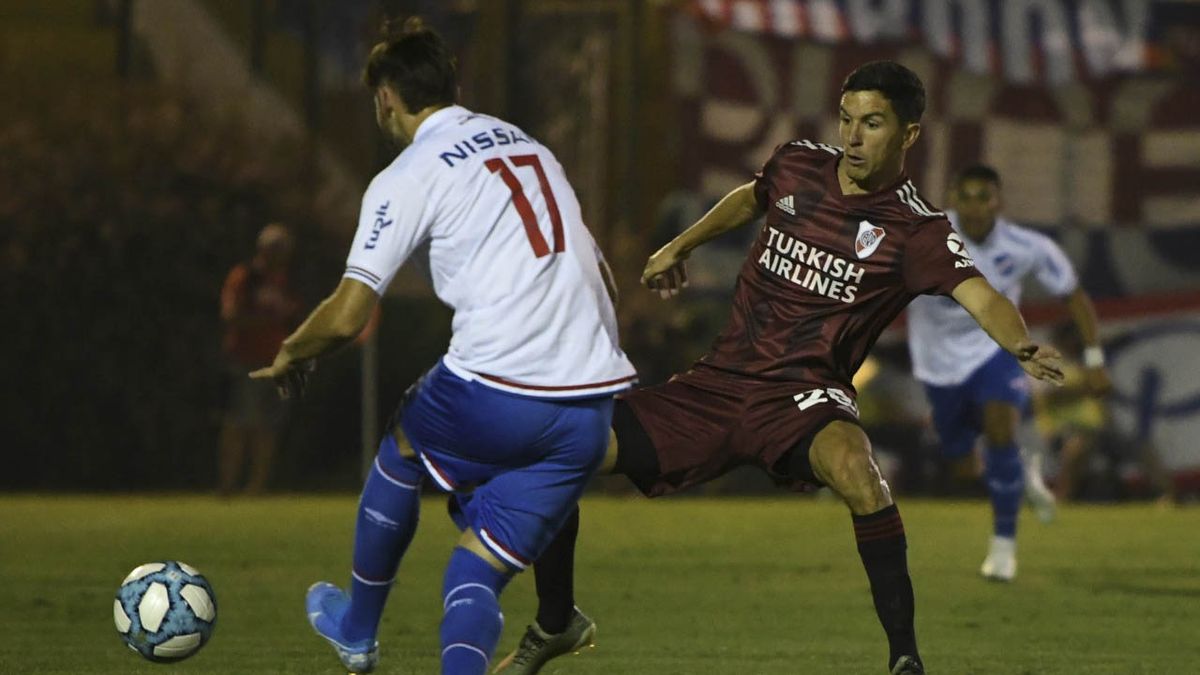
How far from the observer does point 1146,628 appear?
9641 millimetres

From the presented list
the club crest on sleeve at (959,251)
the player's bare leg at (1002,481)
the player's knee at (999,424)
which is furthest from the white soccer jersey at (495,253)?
the player's knee at (999,424)

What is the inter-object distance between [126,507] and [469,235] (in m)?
10.7

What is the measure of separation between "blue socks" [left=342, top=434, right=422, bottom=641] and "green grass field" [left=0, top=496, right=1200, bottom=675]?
3.77 feet

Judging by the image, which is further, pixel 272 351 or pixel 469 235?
pixel 272 351

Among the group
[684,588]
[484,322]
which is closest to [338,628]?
[484,322]

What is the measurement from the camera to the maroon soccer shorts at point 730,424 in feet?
25.3

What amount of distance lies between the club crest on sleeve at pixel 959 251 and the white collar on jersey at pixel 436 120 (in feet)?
6.01

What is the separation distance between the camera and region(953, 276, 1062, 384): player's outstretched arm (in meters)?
6.90

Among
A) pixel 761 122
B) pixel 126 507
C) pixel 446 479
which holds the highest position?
pixel 446 479

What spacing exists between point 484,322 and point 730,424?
5.34ft

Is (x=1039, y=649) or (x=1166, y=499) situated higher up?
(x=1039, y=649)

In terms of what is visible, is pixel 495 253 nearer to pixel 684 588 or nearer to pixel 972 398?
pixel 684 588

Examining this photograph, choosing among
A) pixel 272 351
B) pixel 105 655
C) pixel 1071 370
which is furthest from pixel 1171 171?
pixel 105 655

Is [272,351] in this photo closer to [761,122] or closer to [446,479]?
[761,122]
